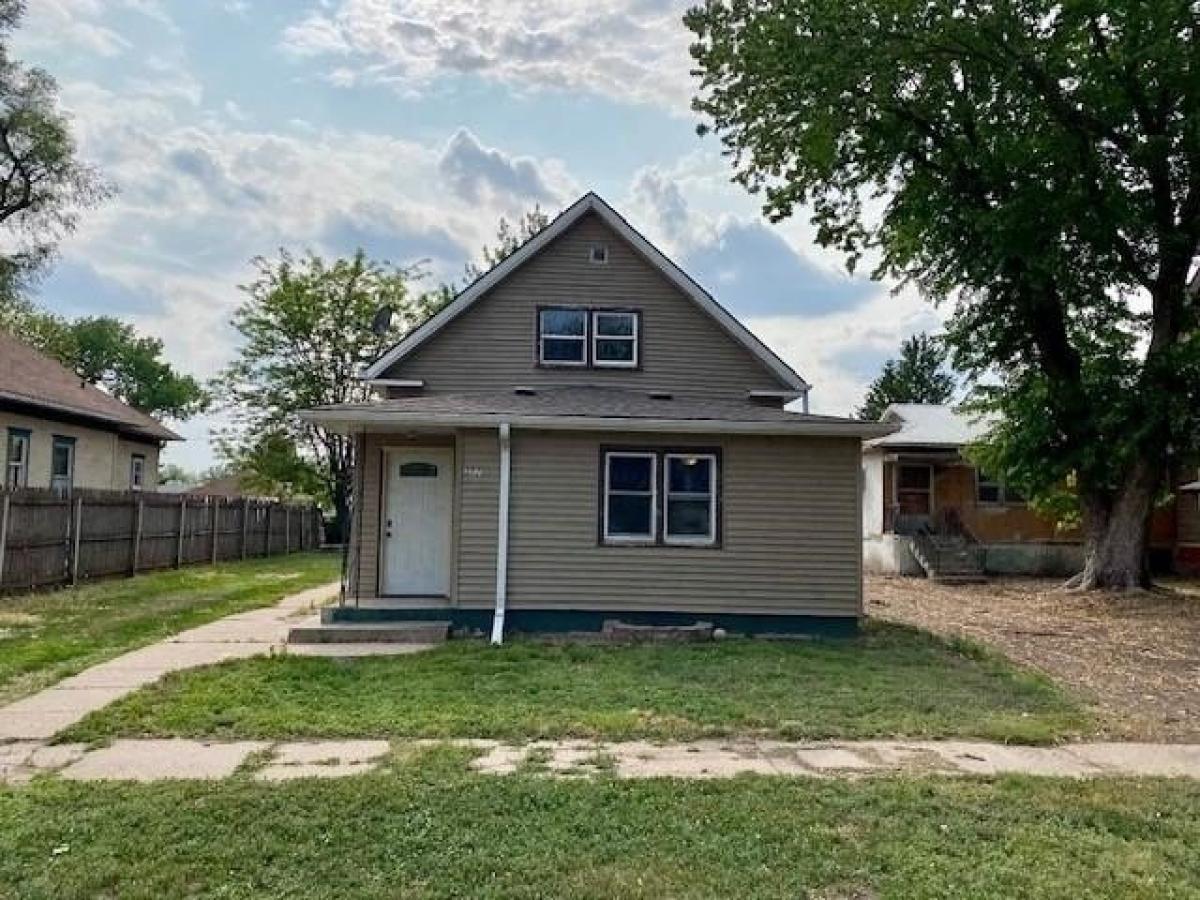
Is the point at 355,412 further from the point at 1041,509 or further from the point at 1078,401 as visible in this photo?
the point at 1041,509

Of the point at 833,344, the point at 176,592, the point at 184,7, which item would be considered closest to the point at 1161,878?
the point at 184,7

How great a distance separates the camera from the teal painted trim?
11.3 metres

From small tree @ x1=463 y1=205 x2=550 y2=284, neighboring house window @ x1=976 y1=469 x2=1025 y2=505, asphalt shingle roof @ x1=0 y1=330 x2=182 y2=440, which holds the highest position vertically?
small tree @ x1=463 y1=205 x2=550 y2=284

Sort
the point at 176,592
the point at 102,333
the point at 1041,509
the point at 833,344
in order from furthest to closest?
the point at 102,333 < the point at 833,344 < the point at 1041,509 < the point at 176,592

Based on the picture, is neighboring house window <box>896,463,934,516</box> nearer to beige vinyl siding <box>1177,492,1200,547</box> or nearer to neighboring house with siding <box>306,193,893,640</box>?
beige vinyl siding <box>1177,492,1200,547</box>

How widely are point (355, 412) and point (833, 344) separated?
17.1 m

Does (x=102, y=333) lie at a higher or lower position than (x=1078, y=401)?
higher

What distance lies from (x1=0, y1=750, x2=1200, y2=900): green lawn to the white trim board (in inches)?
368

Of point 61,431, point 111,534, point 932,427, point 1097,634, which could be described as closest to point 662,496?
point 1097,634

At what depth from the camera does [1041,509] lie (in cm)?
2030

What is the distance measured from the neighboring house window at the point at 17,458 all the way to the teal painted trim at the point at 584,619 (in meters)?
10.9

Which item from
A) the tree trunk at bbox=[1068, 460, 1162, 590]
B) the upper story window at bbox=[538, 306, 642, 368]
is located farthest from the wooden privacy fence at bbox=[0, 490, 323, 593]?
the tree trunk at bbox=[1068, 460, 1162, 590]

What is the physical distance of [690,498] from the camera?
1178 centimetres

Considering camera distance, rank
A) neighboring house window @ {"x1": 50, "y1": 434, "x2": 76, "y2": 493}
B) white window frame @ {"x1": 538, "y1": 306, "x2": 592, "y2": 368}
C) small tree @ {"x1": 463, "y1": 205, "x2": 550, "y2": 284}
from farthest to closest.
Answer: small tree @ {"x1": 463, "y1": 205, "x2": 550, "y2": 284}, neighboring house window @ {"x1": 50, "y1": 434, "x2": 76, "y2": 493}, white window frame @ {"x1": 538, "y1": 306, "x2": 592, "y2": 368}
